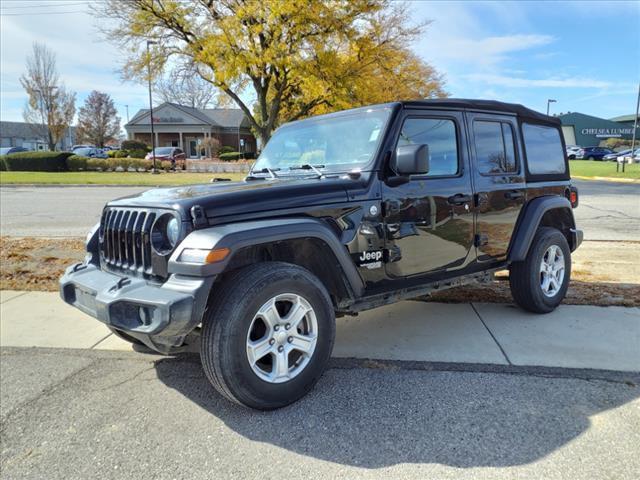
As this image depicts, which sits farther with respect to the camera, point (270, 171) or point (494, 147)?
point (494, 147)

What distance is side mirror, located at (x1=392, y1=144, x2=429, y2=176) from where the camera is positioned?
3217mm

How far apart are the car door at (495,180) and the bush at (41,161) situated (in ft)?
116

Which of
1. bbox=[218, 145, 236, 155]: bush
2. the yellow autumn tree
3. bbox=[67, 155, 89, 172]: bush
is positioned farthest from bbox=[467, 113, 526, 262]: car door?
bbox=[218, 145, 236, 155]: bush

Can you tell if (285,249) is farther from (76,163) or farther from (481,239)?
(76,163)

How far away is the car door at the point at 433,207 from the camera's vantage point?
354 centimetres

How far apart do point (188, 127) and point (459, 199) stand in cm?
5530

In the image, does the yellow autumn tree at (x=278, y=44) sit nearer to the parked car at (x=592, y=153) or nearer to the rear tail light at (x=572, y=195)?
the rear tail light at (x=572, y=195)

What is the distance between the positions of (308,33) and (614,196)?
45.0 feet

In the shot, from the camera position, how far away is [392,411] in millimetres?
2973

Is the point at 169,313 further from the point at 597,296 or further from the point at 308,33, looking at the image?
the point at 308,33

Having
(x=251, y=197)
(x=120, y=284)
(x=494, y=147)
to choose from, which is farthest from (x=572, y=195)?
(x=120, y=284)

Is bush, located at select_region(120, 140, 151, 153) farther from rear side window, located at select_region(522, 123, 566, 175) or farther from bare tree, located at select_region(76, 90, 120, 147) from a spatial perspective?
rear side window, located at select_region(522, 123, 566, 175)

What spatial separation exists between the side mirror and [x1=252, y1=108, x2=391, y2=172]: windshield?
277 mm

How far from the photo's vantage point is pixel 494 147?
4.30 metres
